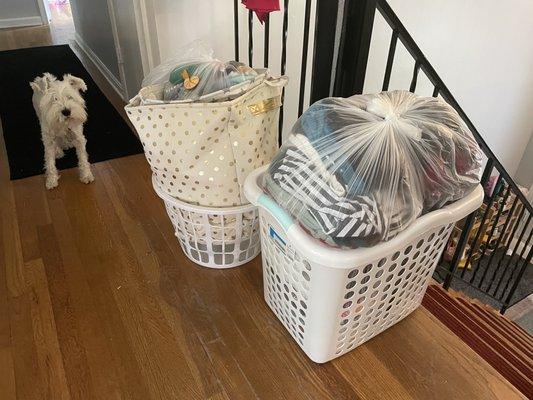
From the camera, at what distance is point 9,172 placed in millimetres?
2172

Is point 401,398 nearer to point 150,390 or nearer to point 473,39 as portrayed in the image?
point 150,390

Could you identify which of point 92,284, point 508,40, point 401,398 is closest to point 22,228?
point 92,284

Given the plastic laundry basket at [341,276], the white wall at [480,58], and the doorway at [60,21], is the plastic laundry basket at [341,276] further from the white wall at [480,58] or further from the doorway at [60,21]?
the doorway at [60,21]

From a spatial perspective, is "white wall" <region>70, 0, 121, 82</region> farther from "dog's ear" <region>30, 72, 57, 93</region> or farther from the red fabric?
the red fabric

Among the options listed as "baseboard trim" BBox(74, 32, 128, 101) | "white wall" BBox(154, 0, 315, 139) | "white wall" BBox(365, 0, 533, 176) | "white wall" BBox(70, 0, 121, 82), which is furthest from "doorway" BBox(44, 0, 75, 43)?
"white wall" BBox(365, 0, 533, 176)

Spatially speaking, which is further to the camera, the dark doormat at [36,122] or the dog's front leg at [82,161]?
the dark doormat at [36,122]

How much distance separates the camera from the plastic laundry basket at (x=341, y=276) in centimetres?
99

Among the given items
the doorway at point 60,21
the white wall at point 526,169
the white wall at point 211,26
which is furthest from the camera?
the doorway at point 60,21

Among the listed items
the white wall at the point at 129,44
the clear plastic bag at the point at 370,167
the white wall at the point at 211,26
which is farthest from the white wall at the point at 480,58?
the clear plastic bag at the point at 370,167

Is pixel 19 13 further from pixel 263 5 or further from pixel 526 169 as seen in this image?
pixel 526 169

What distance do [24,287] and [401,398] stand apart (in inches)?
51.0

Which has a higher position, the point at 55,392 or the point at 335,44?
the point at 335,44

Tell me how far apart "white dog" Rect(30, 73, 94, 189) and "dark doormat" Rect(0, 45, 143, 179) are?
19 cm

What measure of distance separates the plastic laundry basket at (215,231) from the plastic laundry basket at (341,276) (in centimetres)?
19
